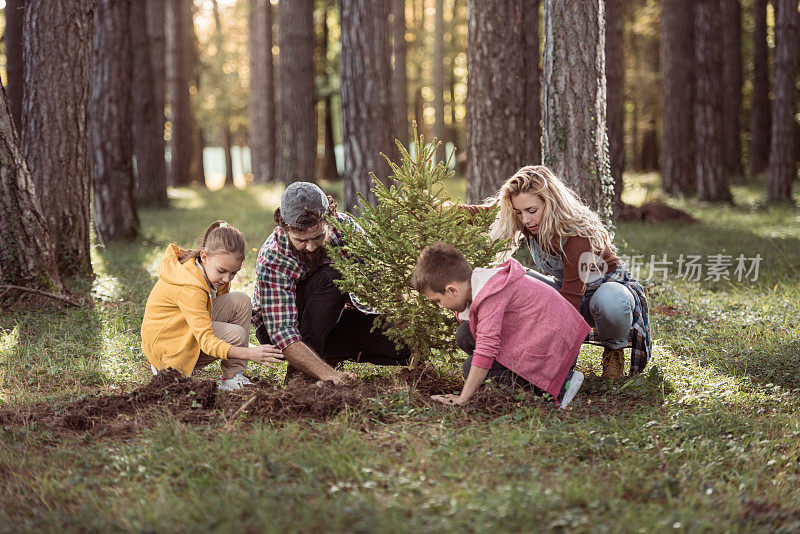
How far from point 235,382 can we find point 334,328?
0.87 metres

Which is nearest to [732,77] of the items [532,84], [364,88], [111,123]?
[532,84]

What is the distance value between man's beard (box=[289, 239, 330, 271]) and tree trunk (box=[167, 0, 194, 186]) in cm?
1875

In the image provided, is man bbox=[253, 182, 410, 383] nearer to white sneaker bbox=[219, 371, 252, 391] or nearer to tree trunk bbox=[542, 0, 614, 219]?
white sneaker bbox=[219, 371, 252, 391]

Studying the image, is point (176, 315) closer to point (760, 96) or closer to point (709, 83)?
point (709, 83)

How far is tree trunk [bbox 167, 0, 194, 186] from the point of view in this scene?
2305cm

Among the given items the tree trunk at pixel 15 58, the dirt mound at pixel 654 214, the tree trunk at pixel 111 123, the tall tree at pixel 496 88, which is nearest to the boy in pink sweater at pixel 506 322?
the tall tree at pixel 496 88

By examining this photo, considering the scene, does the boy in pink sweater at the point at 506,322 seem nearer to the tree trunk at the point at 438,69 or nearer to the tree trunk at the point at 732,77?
the tree trunk at the point at 732,77

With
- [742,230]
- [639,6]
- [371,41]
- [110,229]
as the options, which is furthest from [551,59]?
[639,6]

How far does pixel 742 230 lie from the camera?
1293 cm

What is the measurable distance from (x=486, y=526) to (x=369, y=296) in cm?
236

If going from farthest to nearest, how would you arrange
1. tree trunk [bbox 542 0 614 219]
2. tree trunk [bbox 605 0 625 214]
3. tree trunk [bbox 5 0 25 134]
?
tree trunk [bbox 605 0 625 214] → tree trunk [bbox 5 0 25 134] → tree trunk [bbox 542 0 614 219]

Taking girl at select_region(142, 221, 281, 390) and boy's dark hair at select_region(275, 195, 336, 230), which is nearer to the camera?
girl at select_region(142, 221, 281, 390)

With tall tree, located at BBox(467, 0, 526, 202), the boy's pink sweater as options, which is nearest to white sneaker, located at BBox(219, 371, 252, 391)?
the boy's pink sweater

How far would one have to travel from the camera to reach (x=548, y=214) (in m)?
5.22
